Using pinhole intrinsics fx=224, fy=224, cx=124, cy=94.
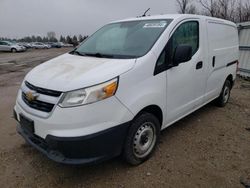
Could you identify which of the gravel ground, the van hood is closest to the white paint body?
the van hood

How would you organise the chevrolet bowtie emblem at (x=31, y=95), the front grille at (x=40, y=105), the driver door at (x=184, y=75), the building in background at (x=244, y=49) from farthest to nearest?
the building in background at (x=244, y=49), the driver door at (x=184, y=75), the chevrolet bowtie emblem at (x=31, y=95), the front grille at (x=40, y=105)

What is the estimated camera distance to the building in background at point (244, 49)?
9188mm

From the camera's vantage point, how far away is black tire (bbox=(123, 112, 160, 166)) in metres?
2.69

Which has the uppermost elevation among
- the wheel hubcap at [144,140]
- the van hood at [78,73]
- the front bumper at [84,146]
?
the van hood at [78,73]

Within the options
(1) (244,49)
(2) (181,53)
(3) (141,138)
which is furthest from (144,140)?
(1) (244,49)

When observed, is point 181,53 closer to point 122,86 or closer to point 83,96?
point 122,86

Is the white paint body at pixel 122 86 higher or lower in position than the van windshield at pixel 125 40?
lower

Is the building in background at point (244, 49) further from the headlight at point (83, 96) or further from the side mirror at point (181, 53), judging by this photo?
the headlight at point (83, 96)

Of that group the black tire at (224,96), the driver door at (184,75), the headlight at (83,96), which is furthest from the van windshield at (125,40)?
the black tire at (224,96)

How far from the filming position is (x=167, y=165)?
297 cm

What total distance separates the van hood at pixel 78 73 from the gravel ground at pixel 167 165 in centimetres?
115

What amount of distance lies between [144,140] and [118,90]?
95 centimetres

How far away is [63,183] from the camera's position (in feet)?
8.67

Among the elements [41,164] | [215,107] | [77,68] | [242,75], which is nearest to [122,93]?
[77,68]
